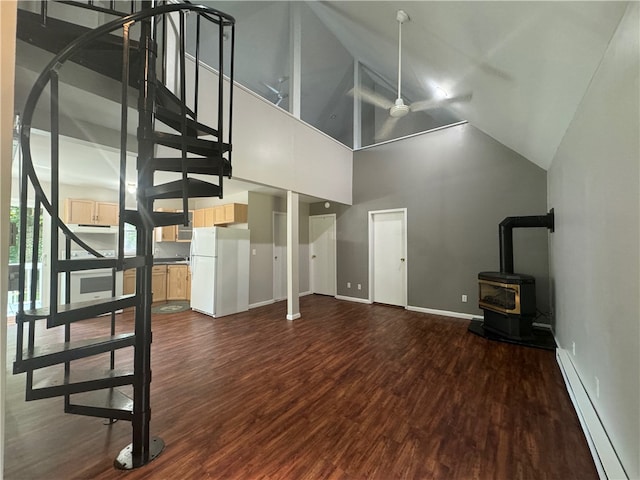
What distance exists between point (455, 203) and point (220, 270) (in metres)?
4.37

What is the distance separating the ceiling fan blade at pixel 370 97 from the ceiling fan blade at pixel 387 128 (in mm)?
362

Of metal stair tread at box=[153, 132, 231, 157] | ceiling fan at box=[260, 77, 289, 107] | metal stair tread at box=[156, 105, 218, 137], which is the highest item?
ceiling fan at box=[260, 77, 289, 107]

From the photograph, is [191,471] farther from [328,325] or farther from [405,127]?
[405,127]

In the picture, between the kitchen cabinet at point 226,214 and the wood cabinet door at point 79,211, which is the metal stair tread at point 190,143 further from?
the wood cabinet door at point 79,211

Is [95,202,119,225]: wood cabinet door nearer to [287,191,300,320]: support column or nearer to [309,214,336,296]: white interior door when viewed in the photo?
[287,191,300,320]: support column

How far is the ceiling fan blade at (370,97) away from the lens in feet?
18.7

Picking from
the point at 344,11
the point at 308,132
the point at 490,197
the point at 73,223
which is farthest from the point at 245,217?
the point at 490,197

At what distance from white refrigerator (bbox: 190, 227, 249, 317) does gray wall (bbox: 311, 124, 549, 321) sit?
260 cm

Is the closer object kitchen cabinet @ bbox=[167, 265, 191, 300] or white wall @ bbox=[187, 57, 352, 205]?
white wall @ bbox=[187, 57, 352, 205]

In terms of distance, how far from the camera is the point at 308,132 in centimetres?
467

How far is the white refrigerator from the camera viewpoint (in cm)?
445

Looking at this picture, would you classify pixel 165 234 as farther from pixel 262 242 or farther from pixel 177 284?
pixel 262 242

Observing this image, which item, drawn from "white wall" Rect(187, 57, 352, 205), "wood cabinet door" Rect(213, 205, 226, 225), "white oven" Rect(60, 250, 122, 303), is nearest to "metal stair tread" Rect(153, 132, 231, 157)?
"white wall" Rect(187, 57, 352, 205)

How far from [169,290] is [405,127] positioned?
6.35m
